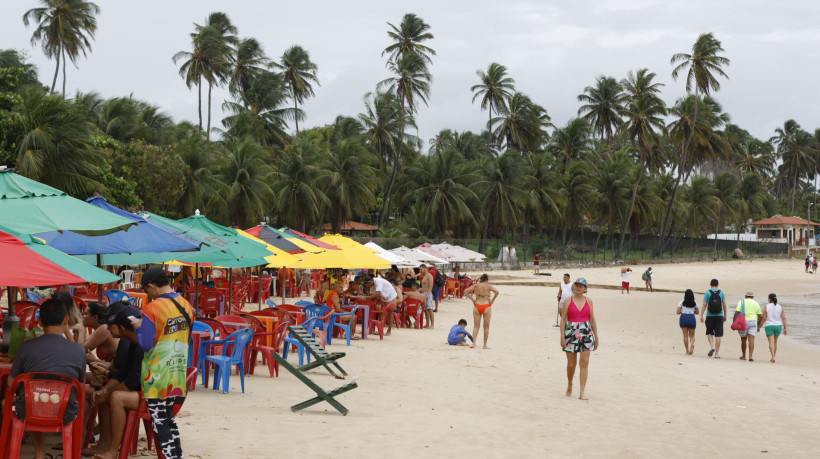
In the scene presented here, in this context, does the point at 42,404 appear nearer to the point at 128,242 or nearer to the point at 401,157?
the point at 128,242

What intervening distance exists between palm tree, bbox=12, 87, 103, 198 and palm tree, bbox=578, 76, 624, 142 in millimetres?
52090

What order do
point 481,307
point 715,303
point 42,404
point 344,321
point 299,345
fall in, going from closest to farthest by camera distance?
point 42,404 → point 299,345 → point 344,321 → point 481,307 → point 715,303

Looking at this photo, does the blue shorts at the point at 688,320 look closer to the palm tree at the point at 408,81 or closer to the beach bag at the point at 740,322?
the beach bag at the point at 740,322

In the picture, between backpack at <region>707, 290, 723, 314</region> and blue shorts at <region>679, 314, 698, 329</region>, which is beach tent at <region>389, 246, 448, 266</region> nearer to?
blue shorts at <region>679, 314, 698, 329</region>

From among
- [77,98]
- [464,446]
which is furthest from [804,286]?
[464,446]

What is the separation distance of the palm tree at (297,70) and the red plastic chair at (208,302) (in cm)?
4654

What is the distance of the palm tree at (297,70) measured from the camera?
5975cm

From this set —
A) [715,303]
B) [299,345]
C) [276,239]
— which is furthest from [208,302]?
[715,303]

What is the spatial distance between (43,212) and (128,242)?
5.89ft

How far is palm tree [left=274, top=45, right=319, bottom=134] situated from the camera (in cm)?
5975

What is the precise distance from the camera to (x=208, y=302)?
1441 cm

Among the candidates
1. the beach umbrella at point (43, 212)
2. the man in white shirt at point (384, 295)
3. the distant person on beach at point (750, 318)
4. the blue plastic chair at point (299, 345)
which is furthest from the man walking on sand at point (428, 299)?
the beach umbrella at point (43, 212)

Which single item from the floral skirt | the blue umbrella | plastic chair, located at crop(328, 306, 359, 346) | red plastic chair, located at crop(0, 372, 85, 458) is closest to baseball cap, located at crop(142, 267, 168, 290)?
red plastic chair, located at crop(0, 372, 85, 458)

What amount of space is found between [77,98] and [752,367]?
30.6 m
